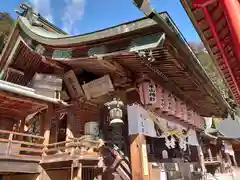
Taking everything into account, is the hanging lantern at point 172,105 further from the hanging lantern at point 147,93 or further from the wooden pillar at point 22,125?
the wooden pillar at point 22,125

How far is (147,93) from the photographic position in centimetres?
741

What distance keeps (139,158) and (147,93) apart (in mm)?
2207

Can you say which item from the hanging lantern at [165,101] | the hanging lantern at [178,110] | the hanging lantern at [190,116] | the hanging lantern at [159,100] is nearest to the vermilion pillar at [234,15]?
the hanging lantern at [159,100]

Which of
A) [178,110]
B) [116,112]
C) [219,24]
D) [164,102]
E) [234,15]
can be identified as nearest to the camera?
[234,15]

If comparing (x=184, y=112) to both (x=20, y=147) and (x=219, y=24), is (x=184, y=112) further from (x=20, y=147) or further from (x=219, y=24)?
(x=20, y=147)

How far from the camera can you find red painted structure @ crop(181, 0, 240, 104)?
7.53 feet

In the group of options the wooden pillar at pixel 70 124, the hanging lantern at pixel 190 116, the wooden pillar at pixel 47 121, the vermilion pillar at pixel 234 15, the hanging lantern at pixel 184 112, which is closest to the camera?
the vermilion pillar at pixel 234 15

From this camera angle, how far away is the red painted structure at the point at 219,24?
2.29 m

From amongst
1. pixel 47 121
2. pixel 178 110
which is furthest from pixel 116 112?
pixel 47 121

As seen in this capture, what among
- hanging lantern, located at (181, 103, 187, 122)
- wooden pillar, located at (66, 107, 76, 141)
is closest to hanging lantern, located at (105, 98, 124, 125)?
wooden pillar, located at (66, 107, 76, 141)

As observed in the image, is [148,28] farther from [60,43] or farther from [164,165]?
[164,165]

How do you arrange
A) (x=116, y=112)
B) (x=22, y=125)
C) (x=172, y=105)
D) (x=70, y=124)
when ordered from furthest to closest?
(x=22, y=125) → (x=70, y=124) → (x=172, y=105) → (x=116, y=112)

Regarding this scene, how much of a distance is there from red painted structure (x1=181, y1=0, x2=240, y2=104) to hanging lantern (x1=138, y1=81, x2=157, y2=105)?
112 inches

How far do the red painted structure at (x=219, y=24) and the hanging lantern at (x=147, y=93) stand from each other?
112 inches
